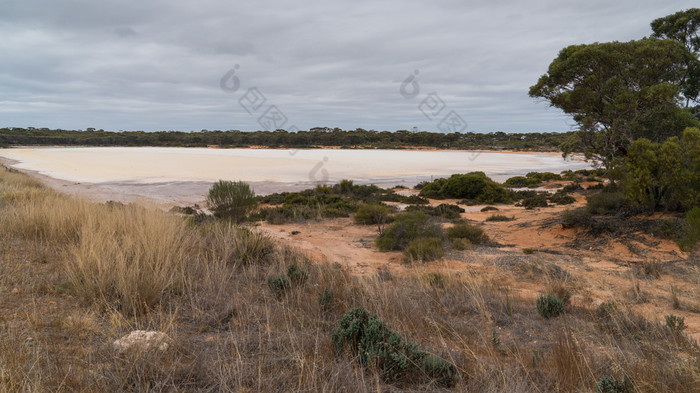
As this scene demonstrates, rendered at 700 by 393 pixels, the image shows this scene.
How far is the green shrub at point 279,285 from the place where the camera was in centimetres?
495

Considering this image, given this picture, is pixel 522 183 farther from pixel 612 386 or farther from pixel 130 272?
pixel 130 272

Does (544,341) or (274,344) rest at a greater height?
(274,344)

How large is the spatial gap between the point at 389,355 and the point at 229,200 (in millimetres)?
10265

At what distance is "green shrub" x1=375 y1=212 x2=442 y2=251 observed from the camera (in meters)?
10.9

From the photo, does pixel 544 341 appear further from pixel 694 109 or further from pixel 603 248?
pixel 694 109

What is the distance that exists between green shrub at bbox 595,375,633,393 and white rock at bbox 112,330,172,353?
3126 millimetres

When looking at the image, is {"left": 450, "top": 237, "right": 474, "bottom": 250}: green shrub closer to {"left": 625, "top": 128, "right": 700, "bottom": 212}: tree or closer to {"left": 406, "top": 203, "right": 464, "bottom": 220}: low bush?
{"left": 406, "top": 203, "right": 464, "bottom": 220}: low bush

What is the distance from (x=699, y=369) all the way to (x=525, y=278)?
16.2 ft

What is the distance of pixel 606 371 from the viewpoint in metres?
3.07

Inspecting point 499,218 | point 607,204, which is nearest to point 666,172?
point 607,204

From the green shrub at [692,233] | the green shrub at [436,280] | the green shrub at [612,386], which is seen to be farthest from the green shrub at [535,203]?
the green shrub at [612,386]

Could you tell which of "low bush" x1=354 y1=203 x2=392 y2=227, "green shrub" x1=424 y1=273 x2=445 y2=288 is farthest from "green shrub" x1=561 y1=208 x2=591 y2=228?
"green shrub" x1=424 y1=273 x2=445 y2=288

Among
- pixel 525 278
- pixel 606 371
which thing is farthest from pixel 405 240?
pixel 606 371

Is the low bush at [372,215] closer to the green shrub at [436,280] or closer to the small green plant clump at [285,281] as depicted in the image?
the green shrub at [436,280]
